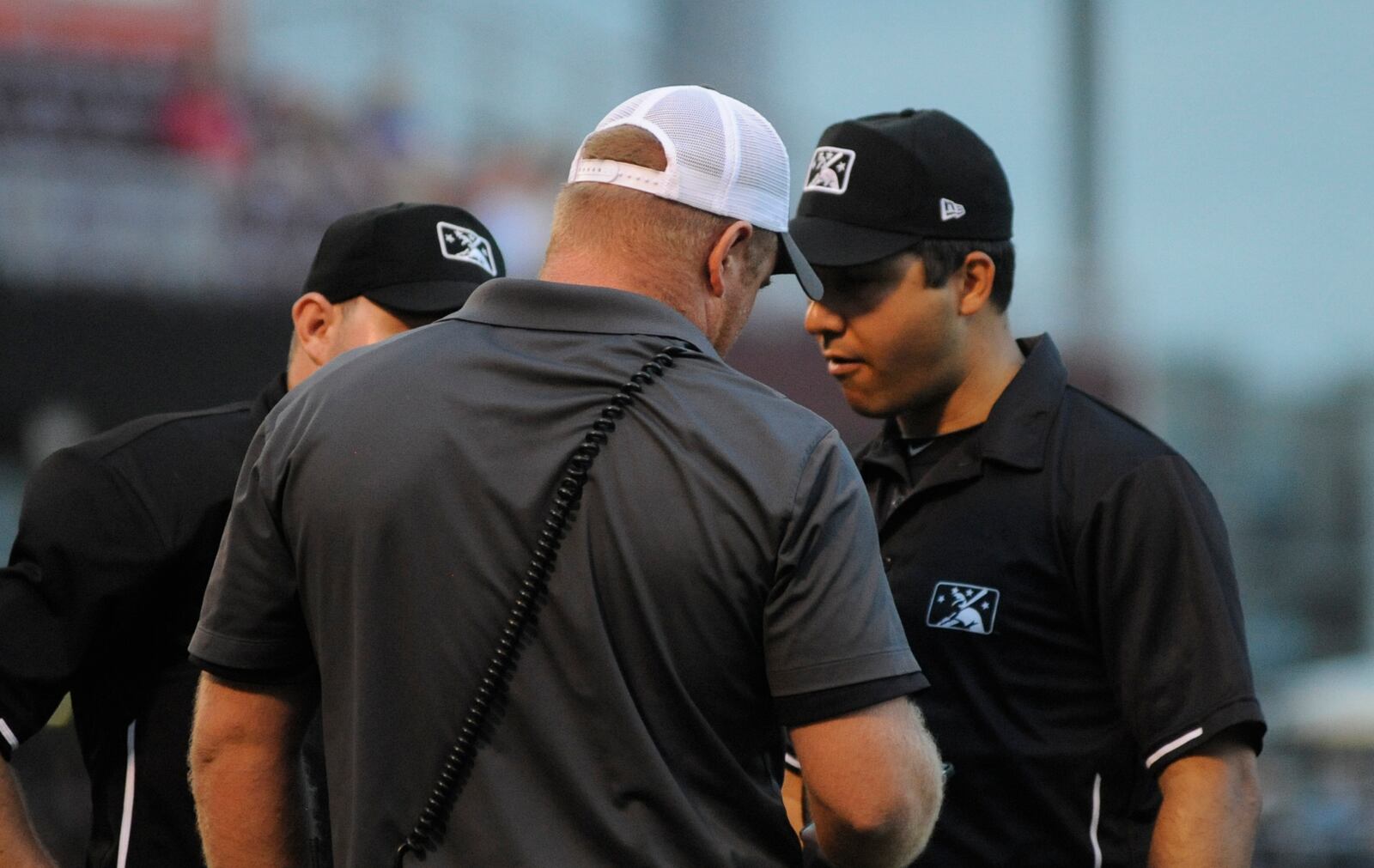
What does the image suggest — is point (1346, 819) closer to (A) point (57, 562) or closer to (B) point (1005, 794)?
(B) point (1005, 794)

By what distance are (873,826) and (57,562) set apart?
4.56 ft

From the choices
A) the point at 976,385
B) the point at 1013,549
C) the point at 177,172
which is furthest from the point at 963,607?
the point at 177,172

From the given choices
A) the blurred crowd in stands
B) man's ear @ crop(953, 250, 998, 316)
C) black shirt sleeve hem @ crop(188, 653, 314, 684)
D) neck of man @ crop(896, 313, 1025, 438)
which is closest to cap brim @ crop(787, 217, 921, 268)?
man's ear @ crop(953, 250, 998, 316)

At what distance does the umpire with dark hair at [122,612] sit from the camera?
8.61 feet

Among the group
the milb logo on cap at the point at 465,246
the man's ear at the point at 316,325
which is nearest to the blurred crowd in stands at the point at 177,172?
the milb logo on cap at the point at 465,246

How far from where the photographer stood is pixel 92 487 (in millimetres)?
2695

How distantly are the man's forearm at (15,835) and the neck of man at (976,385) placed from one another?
1673 millimetres

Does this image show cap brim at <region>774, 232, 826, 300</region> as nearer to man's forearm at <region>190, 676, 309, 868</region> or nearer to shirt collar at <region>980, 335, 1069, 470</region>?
shirt collar at <region>980, 335, 1069, 470</region>

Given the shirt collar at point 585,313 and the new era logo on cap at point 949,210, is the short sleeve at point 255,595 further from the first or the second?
the new era logo on cap at point 949,210

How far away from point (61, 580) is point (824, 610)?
1.31 metres

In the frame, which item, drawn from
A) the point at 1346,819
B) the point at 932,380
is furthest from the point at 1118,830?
the point at 1346,819

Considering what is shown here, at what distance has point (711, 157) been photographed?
222cm

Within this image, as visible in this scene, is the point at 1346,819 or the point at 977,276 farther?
the point at 1346,819

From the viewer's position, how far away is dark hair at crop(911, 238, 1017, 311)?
313cm
